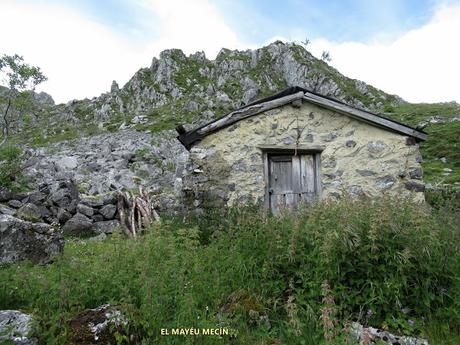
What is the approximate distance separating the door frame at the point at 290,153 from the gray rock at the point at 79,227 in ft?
21.6

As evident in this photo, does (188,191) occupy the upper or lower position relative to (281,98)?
lower

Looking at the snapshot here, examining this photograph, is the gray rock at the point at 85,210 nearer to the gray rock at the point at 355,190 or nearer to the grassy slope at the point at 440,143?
the gray rock at the point at 355,190

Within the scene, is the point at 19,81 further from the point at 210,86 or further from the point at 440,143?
the point at 210,86

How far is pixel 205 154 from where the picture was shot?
8828 millimetres

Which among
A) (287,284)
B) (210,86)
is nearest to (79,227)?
(287,284)

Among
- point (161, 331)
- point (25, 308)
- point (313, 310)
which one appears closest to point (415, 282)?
point (313, 310)

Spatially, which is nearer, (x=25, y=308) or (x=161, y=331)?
(x=161, y=331)

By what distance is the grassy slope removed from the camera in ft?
62.0

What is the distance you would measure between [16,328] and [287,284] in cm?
294

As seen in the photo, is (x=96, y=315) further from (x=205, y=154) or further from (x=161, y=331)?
(x=205, y=154)

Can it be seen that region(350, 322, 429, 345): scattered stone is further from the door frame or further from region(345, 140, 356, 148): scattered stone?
region(345, 140, 356, 148): scattered stone

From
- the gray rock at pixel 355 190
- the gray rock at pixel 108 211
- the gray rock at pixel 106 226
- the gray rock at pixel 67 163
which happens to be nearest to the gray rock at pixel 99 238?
the gray rock at pixel 106 226

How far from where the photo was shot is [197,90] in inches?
2389

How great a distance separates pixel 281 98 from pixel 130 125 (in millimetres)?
36665
